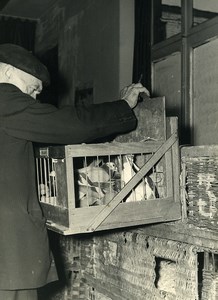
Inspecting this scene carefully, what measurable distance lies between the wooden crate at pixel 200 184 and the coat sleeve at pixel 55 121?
340 mm

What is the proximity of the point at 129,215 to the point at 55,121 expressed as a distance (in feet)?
1.42

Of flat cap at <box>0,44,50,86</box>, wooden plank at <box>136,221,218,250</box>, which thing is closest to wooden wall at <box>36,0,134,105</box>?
wooden plank at <box>136,221,218,250</box>

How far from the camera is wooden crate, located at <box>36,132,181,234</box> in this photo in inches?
58.0

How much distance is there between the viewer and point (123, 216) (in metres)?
1.55

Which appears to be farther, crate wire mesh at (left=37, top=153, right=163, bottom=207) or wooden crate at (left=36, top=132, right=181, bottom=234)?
crate wire mesh at (left=37, top=153, right=163, bottom=207)

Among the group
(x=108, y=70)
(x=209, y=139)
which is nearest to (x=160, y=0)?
(x=108, y=70)

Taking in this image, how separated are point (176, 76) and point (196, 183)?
7.92ft

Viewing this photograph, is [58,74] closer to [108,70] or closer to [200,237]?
[108,70]

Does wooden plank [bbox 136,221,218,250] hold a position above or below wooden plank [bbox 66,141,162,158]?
below

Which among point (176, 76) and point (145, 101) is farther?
point (176, 76)

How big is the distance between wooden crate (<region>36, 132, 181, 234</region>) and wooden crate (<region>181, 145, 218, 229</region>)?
4cm

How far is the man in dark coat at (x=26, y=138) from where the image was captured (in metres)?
1.48

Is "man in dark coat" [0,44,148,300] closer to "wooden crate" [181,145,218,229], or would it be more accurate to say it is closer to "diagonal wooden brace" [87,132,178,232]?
"diagonal wooden brace" [87,132,178,232]

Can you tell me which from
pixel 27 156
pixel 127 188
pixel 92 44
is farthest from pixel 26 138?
pixel 92 44
